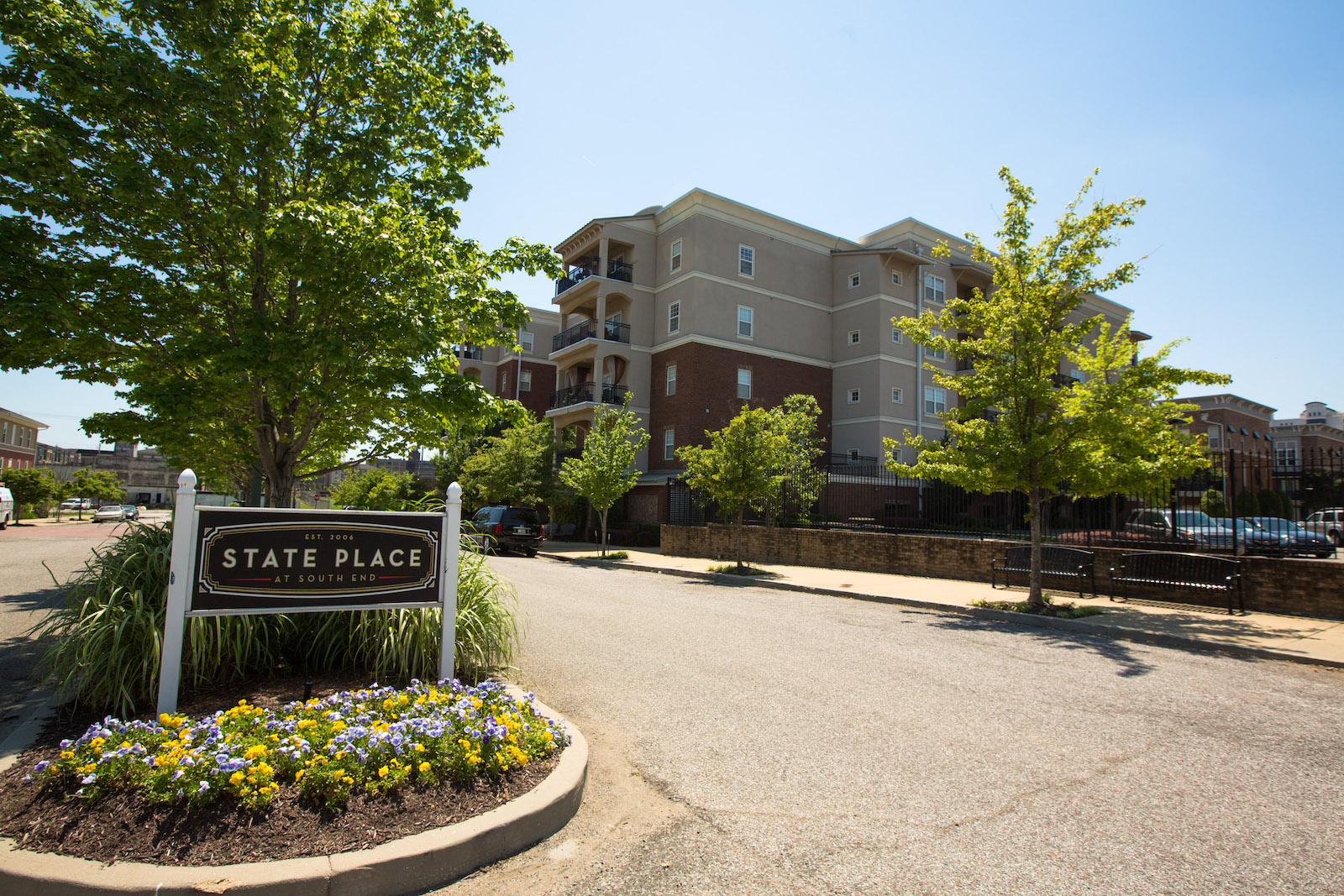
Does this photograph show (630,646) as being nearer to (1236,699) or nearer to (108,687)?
(108,687)

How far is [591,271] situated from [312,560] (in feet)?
110

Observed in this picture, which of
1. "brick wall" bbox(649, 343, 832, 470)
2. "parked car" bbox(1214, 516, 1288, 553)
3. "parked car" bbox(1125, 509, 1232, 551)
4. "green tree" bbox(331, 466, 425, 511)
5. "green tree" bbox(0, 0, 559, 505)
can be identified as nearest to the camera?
"green tree" bbox(0, 0, 559, 505)

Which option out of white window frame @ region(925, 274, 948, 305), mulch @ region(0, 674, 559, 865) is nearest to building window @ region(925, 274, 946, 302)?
white window frame @ region(925, 274, 948, 305)

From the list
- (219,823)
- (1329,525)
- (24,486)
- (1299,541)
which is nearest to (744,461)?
(219,823)

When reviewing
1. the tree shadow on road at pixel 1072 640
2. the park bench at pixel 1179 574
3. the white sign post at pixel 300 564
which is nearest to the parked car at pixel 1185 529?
the park bench at pixel 1179 574

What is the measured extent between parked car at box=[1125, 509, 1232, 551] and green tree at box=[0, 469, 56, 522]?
6037cm

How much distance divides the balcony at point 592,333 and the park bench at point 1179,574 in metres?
25.3

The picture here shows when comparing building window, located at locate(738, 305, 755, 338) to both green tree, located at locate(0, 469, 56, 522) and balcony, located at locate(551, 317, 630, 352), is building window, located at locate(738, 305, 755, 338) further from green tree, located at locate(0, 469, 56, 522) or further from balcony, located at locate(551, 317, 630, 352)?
green tree, located at locate(0, 469, 56, 522)

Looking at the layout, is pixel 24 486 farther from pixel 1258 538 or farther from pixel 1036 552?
pixel 1258 538

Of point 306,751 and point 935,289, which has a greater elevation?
point 935,289

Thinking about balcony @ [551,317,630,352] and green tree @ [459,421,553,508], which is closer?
green tree @ [459,421,553,508]

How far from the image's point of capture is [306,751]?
3.72 meters

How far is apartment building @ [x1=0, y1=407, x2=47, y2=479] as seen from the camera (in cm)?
6825

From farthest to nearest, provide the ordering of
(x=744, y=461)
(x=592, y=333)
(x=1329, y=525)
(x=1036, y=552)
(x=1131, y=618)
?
(x=592, y=333), (x=1329, y=525), (x=744, y=461), (x=1036, y=552), (x=1131, y=618)
